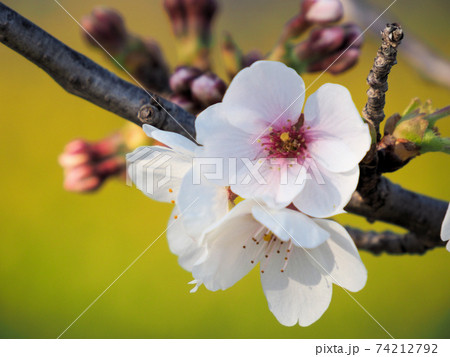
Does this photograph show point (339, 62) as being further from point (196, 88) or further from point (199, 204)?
point (199, 204)

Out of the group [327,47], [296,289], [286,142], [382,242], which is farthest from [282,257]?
[327,47]

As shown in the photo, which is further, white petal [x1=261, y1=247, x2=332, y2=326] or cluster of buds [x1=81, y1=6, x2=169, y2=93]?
cluster of buds [x1=81, y1=6, x2=169, y2=93]

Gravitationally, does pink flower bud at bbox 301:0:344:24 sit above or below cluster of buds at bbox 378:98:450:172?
above

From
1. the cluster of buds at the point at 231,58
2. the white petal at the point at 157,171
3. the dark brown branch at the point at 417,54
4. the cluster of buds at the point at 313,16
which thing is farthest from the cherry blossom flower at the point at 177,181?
the dark brown branch at the point at 417,54

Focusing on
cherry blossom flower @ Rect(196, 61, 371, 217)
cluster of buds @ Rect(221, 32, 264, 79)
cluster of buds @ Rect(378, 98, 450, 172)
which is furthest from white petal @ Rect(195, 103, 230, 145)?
cluster of buds @ Rect(221, 32, 264, 79)

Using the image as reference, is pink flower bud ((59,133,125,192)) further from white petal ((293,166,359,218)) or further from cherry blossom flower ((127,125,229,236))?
white petal ((293,166,359,218))
